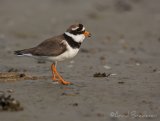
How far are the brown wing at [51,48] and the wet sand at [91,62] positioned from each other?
54 centimetres

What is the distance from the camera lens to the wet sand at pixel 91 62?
29.1ft

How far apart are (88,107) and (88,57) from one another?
6285 millimetres

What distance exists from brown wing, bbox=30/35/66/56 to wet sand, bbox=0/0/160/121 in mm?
539

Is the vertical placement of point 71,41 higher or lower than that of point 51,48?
higher

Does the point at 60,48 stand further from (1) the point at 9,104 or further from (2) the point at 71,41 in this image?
(1) the point at 9,104

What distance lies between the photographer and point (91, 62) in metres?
14.4

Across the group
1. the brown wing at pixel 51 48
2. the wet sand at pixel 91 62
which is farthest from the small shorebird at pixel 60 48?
the wet sand at pixel 91 62

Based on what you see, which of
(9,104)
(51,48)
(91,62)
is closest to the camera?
(9,104)

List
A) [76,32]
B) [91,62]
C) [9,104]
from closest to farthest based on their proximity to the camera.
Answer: [9,104] < [76,32] < [91,62]

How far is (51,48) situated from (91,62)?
11.4ft

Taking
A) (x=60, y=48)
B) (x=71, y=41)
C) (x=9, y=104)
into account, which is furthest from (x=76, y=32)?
(x=9, y=104)

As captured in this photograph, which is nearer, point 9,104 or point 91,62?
point 9,104

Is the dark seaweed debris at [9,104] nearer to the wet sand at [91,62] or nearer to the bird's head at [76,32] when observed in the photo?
the wet sand at [91,62]

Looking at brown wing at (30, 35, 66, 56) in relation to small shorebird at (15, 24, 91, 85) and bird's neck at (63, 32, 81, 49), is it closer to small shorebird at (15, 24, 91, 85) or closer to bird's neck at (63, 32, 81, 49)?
small shorebird at (15, 24, 91, 85)
